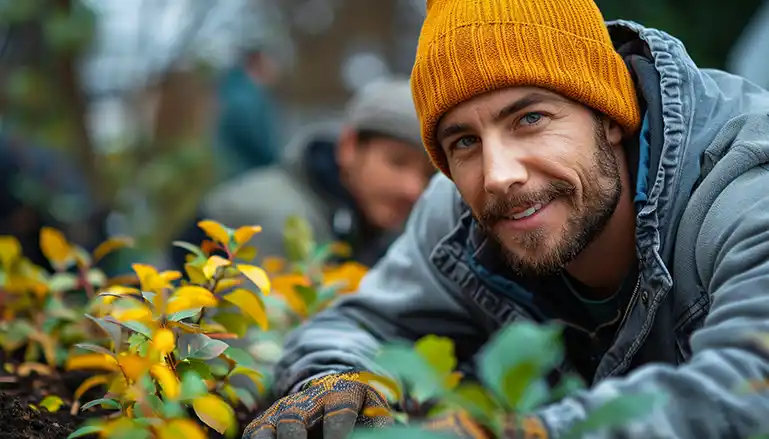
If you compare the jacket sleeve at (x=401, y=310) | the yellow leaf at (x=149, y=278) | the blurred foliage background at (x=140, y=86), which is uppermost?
the yellow leaf at (x=149, y=278)

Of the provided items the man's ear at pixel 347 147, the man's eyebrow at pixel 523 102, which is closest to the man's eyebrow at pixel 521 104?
the man's eyebrow at pixel 523 102

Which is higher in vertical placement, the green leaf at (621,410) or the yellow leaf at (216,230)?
the green leaf at (621,410)

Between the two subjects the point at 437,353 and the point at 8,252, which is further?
the point at 8,252

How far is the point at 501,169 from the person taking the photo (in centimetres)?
156

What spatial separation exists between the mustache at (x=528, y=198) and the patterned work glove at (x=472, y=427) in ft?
2.12

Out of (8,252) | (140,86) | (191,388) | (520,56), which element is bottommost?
(140,86)

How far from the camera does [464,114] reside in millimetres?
1655

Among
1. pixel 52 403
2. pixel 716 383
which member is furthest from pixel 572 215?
pixel 52 403

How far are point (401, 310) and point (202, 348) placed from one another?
680mm

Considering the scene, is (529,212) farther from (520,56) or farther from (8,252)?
(8,252)

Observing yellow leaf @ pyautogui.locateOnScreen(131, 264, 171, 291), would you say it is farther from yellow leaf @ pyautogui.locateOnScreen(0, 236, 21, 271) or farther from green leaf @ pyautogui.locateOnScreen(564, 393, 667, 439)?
green leaf @ pyautogui.locateOnScreen(564, 393, 667, 439)

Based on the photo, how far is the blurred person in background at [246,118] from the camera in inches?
213

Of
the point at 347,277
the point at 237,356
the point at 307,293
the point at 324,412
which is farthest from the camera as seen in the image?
the point at 347,277

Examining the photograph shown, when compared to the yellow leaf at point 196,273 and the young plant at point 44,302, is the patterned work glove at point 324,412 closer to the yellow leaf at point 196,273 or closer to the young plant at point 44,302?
the yellow leaf at point 196,273
